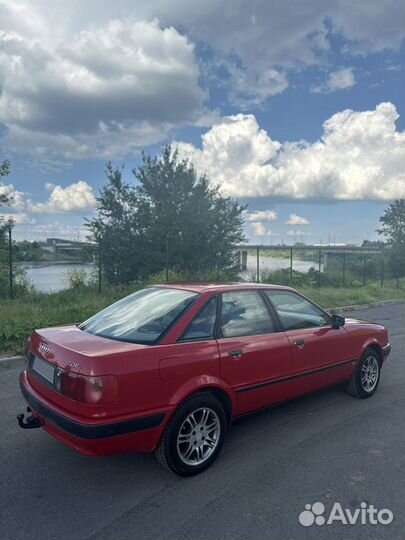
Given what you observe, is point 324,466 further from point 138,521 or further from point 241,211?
point 241,211

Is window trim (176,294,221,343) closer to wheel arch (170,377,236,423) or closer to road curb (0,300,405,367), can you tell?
wheel arch (170,377,236,423)

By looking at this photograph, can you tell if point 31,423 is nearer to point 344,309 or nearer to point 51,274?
point 51,274

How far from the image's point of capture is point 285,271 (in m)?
21.0

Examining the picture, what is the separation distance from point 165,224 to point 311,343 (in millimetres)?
14027

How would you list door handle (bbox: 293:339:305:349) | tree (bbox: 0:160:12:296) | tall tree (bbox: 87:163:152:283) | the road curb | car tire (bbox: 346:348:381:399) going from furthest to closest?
1. tall tree (bbox: 87:163:152:283)
2. tree (bbox: 0:160:12:296)
3. the road curb
4. car tire (bbox: 346:348:381:399)
5. door handle (bbox: 293:339:305:349)

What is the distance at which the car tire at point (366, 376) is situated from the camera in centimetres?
491

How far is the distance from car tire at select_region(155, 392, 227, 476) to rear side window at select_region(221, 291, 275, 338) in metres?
0.64

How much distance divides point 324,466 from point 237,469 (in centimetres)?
73

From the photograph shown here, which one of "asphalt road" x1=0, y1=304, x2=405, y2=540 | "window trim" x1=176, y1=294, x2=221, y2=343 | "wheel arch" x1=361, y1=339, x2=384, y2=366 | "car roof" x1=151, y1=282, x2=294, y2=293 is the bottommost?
"asphalt road" x1=0, y1=304, x2=405, y2=540

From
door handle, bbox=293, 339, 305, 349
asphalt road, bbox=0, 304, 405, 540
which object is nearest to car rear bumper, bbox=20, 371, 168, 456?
asphalt road, bbox=0, 304, 405, 540

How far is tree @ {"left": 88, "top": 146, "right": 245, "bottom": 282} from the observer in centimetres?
1736

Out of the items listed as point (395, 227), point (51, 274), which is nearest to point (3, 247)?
point (51, 274)

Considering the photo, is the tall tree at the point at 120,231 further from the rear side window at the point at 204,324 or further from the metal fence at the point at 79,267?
the rear side window at the point at 204,324

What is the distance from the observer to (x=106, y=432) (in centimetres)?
283
